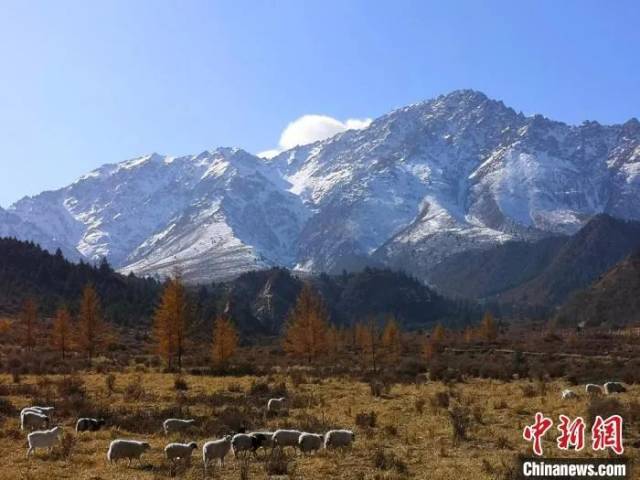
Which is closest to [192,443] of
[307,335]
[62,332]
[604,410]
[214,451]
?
[214,451]

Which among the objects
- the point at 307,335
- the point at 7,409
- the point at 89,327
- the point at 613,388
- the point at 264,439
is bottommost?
the point at 613,388

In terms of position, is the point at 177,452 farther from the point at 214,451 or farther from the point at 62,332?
the point at 62,332

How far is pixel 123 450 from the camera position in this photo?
17.7m

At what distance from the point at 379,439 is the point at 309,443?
9.40 feet

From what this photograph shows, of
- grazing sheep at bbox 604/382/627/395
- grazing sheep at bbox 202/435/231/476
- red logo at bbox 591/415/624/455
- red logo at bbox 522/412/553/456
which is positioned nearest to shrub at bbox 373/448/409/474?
grazing sheep at bbox 202/435/231/476

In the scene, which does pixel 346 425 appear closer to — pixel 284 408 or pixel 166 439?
pixel 284 408

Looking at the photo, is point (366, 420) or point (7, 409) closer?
point (366, 420)

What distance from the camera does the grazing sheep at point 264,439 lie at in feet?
63.3

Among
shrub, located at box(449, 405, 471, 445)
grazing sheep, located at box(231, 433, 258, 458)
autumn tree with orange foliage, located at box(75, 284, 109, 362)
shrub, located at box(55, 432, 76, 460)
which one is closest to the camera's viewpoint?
shrub, located at box(55, 432, 76, 460)

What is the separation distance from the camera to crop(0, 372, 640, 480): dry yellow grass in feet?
53.6

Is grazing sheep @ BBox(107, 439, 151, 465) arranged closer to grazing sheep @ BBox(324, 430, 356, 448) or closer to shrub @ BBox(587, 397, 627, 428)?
grazing sheep @ BBox(324, 430, 356, 448)

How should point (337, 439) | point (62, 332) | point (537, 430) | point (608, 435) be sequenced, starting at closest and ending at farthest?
point (608, 435), point (337, 439), point (537, 430), point (62, 332)

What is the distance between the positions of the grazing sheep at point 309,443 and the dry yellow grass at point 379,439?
0.59 metres

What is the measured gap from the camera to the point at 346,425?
23562mm
